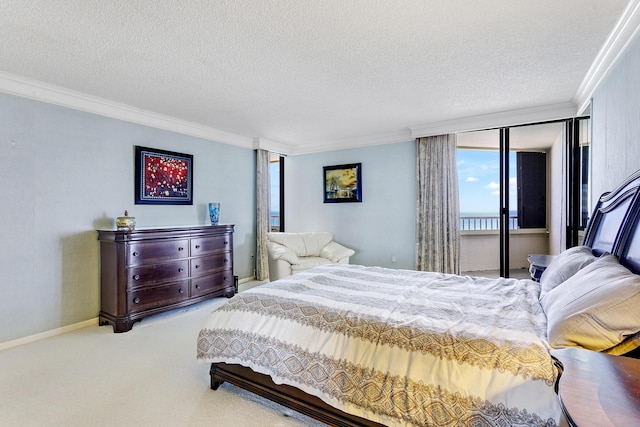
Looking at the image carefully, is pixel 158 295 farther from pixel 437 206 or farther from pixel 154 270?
pixel 437 206

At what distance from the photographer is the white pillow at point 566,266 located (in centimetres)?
193

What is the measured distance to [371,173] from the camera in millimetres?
5484

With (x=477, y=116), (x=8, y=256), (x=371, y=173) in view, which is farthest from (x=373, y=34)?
(x=8, y=256)

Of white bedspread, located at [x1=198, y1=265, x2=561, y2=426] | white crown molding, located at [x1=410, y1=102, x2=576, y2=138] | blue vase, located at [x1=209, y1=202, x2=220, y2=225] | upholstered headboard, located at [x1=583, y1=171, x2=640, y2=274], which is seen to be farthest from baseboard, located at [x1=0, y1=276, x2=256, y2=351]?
white crown molding, located at [x1=410, y1=102, x2=576, y2=138]

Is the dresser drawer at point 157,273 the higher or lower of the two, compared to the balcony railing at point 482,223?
lower

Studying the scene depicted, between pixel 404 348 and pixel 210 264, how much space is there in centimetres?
346

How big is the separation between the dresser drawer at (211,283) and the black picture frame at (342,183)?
7.71ft

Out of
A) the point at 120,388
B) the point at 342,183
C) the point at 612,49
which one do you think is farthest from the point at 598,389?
the point at 342,183

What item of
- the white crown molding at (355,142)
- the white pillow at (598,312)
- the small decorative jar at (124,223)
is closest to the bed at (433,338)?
the white pillow at (598,312)

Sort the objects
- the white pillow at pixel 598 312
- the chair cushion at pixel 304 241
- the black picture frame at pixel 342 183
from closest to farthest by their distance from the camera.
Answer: the white pillow at pixel 598 312 → the chair cushion at pixel 304 241 → the black picture frame at pixel 342 183

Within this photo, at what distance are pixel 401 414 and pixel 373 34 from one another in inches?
96.2

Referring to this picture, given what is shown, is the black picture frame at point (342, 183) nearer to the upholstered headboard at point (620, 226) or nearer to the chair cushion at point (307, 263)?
the chair cushion at point (307, 263)

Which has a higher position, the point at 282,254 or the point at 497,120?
the point at 497,120

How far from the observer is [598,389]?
0.70m
